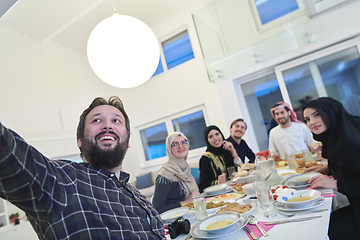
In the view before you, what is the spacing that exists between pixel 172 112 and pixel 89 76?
8.06 ft

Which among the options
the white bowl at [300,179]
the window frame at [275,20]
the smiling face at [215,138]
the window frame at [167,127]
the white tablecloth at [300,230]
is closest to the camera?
the white tablecloth at [300,230]

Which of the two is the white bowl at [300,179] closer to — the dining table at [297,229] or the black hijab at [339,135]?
the black hijab at [339,135]

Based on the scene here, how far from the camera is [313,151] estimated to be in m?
2.38

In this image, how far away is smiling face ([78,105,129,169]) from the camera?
101cm

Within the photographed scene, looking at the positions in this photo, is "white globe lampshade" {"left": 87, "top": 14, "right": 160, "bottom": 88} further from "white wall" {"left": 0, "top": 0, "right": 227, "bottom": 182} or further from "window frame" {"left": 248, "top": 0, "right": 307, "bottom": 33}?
"white wall" {"left": 0, "top": 0, "right": 227, "bottom": 182}

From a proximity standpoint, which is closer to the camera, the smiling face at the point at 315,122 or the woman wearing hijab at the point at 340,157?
the woman wearing hijab at the point at 340,157

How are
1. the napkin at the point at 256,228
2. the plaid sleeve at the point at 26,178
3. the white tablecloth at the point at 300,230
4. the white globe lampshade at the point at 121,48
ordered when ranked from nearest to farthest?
the plaid sleeve at the point at 26,178 → the white tablecloth at the point at 300,230 → the napkin at the point at 256,228 → the white globe lampshade at the point at 121,48

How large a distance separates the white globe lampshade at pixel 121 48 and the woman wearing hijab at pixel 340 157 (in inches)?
52.5

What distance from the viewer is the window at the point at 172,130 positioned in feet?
16.7

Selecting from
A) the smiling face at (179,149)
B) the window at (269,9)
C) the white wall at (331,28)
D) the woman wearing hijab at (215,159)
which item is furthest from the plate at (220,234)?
the white wall at (331,28)

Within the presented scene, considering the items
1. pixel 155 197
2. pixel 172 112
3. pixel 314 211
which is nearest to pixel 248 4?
pixel 172 112

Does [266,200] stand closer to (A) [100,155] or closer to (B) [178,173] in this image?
(A) [100,155]

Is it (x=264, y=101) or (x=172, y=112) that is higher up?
(x=172, y=112)

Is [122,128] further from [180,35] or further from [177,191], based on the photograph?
[180,35]
